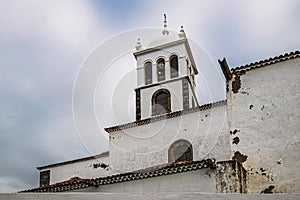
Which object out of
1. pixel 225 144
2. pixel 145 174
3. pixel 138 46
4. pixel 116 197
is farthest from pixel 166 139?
pixel 116 197

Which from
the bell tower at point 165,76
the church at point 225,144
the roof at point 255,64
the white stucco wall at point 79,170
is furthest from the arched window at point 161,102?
the roof at point 255,64

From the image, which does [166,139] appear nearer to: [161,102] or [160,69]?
[161,102]

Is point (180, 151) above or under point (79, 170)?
above

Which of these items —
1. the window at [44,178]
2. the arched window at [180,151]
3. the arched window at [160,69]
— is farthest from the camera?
the arched window at [160,69]

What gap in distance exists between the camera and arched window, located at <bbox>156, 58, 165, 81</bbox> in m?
25.4

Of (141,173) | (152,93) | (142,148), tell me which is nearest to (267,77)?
(141,173)

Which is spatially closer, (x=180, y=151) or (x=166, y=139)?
(x=180, y=151)

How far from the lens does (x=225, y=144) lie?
16375 mm

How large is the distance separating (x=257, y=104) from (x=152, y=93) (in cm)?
1185

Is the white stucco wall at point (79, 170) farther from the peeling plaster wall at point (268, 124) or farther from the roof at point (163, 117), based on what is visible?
the peeling plaster wall at point (268, 124)

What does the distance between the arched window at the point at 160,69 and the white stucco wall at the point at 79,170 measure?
7029mm

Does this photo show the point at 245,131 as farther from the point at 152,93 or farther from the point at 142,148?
the point at 152,93

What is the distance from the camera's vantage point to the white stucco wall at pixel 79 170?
68.0ft

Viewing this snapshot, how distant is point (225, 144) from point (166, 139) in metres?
2.80
